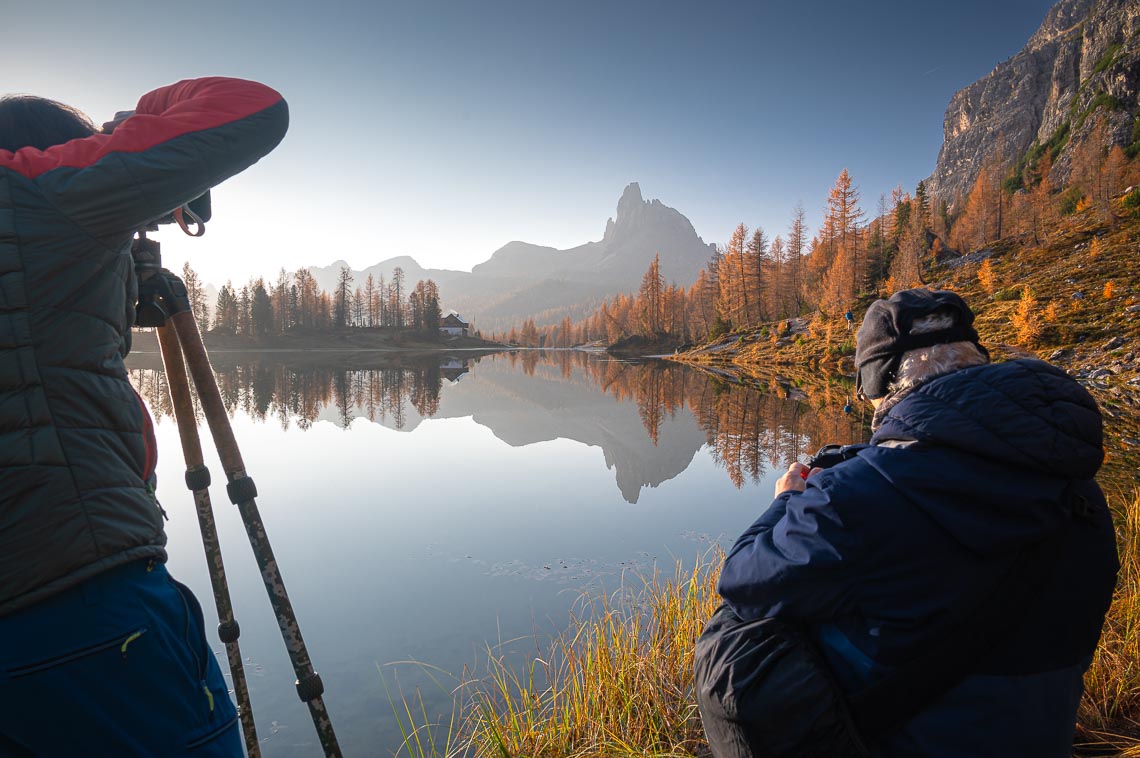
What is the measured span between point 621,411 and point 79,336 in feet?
57.4

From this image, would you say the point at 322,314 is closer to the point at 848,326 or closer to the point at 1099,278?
the point at 848,326

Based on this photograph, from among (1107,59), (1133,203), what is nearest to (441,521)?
(1133,203)

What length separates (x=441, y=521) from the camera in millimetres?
7488

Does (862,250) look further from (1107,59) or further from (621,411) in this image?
(1107,59)

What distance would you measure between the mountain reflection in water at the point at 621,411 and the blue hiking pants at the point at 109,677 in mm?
7644

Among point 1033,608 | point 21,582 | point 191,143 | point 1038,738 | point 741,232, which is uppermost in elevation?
point 741,232

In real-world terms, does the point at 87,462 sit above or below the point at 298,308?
below

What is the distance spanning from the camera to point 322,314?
80.5 meters

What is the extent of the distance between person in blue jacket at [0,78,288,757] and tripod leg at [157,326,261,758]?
0.42 metres

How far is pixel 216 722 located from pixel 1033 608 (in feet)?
7.63

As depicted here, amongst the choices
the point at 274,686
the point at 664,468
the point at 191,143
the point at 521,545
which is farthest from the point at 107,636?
the point at 664,468

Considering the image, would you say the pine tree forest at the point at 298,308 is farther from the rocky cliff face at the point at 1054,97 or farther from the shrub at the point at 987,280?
the rocky cliff face at the point at 1054,97

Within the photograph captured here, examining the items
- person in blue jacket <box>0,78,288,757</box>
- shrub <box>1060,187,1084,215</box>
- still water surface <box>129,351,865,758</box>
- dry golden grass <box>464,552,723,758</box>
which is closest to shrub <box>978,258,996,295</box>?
shrub <box>1060,187,1084,215</box>

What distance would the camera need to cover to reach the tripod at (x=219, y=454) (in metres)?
1.82
